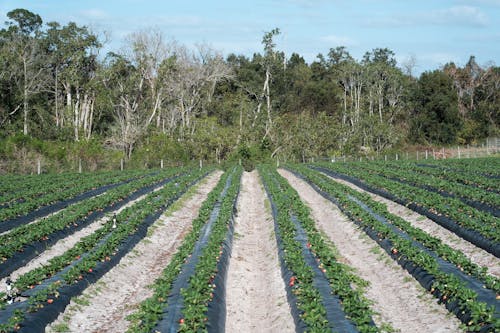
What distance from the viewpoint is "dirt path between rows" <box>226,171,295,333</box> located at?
9805 millimetres

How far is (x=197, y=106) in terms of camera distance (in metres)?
61.8

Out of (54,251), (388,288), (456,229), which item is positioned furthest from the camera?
(456,229)

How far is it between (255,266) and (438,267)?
4.57 metres

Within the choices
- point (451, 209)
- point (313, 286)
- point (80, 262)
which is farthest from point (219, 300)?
point (451, 209)

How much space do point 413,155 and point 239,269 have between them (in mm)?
44402

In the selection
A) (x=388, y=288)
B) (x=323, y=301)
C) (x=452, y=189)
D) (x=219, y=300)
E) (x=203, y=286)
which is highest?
(x=452, y=189)

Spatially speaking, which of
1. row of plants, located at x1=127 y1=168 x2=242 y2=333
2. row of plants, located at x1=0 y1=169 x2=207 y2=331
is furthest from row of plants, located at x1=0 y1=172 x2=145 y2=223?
row of plants, located at x1=127 y1=168 x2=242 y2=333

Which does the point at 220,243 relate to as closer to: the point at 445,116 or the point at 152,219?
the point at 152,219

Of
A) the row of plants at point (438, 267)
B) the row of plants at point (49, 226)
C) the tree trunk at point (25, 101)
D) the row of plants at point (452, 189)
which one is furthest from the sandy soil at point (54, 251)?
the tree trunk at point (25, 101)

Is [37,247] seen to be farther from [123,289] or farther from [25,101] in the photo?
[25,101]

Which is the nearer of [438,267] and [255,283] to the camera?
[438,267]

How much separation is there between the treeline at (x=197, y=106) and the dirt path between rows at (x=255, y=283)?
79.8 ft

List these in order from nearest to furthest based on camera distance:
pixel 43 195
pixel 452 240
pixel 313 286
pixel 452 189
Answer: pixel 313 286 < pixel 452 240 < pixel 452 189 < pixel 43 195

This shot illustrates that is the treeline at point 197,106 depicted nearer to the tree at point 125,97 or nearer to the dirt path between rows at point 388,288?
the tree at point 125,97
